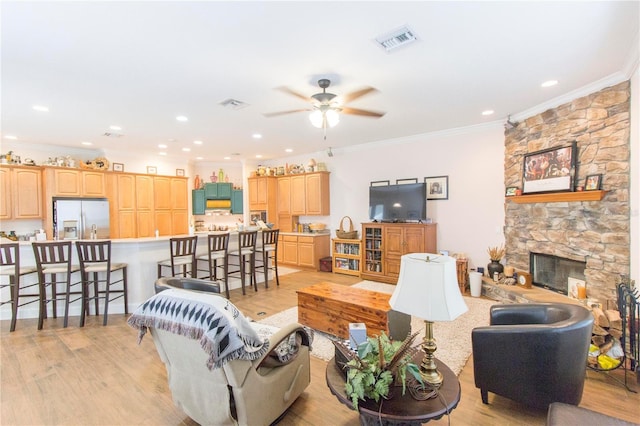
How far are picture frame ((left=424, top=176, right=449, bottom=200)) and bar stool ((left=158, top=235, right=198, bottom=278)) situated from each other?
4.39 meters

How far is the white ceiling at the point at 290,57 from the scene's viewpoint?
7.04 feet

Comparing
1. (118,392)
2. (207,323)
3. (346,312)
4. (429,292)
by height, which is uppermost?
(429,292)

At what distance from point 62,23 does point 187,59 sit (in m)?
0.89

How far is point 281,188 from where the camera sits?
826cm

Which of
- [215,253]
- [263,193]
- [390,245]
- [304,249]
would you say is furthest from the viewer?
[263,193]

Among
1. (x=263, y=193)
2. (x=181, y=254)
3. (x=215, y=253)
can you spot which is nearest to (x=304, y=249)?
(x=263, y=193)

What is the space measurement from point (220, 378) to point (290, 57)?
8.66ft

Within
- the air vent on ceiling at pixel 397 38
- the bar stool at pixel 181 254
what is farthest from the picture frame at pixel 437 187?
the bar stool at pixel 181 254

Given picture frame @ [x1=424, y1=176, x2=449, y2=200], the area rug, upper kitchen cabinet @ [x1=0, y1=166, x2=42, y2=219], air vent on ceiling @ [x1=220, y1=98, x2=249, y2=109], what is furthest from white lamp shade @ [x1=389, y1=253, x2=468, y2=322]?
upper kitchen cabinet @ [x1=0, y1=166, x2=42, y2=219]

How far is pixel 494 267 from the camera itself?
4.93 metres

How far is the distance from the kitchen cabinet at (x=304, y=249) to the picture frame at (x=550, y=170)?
4.38 meters

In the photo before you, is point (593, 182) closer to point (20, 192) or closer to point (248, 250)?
point (248, 250)

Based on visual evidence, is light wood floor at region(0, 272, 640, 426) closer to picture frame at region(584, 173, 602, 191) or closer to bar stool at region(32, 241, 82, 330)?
bar stool at region(32, 241, 82, 330)

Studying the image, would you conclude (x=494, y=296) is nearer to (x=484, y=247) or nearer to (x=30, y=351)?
(x=484, y=247)
